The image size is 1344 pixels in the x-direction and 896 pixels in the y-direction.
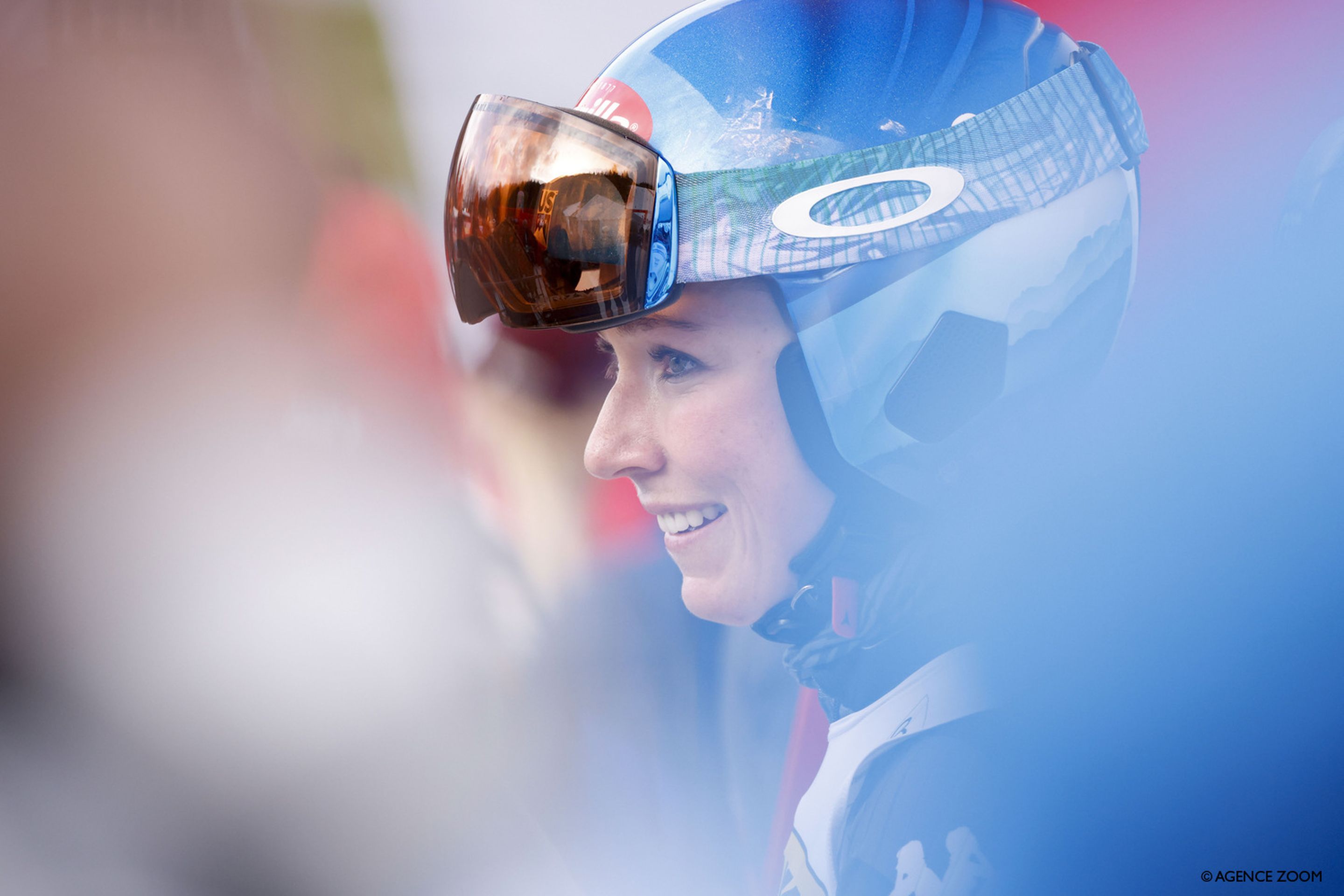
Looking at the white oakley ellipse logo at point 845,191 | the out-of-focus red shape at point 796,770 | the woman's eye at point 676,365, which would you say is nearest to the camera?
the white oakley ellipse logo at point 845,191

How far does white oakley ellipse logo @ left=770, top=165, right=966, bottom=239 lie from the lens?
0.73 m

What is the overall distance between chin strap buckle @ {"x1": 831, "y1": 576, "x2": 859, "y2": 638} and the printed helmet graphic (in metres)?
0.14

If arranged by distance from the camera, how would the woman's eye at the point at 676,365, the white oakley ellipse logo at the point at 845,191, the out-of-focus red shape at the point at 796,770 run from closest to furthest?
the white oakley ellipse logo at the point at 845,191 → the woman's eye at the point at 676,365 → the out-of-focus red shape at the point at 796,770

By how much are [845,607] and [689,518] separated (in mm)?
187

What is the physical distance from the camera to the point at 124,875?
45.9 inches

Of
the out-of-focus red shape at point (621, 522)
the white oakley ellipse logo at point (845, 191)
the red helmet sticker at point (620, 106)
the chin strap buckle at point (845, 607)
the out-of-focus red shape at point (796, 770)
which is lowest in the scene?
the out-of-focus red shape at point (796, 770)

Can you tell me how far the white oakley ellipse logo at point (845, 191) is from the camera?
731 millimetres

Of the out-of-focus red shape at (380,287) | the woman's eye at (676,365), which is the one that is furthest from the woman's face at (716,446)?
the out-of-focus red shape at (380,287)

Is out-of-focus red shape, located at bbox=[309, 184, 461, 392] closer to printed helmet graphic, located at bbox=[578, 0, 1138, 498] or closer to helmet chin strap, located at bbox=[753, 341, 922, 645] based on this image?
printed helmet graphic, located at bbox=[578, 0, 1138, 498]

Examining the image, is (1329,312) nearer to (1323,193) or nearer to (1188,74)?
(1323,193)

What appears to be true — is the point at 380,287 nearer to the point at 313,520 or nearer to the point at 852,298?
the point at 313,520

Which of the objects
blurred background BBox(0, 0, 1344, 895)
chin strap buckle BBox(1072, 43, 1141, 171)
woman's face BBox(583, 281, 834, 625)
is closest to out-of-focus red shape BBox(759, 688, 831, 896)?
blurred background BBox(0, 0, 1344, 895)

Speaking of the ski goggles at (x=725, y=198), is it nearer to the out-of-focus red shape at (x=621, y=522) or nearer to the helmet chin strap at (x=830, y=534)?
the helmet chin strap at (x=830, y=534)

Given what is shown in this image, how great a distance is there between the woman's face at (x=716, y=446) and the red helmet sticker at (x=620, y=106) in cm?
15
